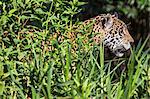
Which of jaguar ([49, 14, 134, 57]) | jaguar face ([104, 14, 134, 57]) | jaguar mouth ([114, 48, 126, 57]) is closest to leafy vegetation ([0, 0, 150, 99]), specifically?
jaguar ([49, 14, 134, 57])

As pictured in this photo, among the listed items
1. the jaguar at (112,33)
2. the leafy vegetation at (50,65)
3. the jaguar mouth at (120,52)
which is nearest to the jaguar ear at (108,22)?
the jaguar at (112,33)

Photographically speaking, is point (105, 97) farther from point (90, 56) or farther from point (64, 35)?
point (64, 35)

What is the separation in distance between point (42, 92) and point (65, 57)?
0.63 meters

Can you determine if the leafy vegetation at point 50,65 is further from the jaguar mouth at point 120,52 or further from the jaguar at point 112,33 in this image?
the jaguar mouth at point 120,52

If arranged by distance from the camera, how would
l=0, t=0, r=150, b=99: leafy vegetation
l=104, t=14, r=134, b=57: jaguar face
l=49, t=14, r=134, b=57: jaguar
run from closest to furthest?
l=0, t=0, r=150, b=99: leafy vegetation < l=49, t=14, r=134, b=57: jaguar < l=104, t=14, r=134, b=57: jaguar face

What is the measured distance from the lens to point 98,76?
16.8 feet

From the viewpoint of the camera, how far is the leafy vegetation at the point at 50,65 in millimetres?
4828

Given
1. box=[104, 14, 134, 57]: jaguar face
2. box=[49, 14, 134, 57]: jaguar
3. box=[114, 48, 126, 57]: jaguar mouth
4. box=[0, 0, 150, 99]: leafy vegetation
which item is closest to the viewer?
box=[0, 0, 150, 99]: leafy vegetation

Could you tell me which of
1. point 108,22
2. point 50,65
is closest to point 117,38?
point 108,22

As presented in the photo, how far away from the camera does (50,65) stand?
4.77m

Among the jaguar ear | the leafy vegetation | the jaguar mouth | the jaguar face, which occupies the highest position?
the leafy vegetation

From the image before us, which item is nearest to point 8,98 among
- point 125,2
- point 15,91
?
point 15,91

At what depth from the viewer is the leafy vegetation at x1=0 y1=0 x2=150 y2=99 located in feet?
15.8

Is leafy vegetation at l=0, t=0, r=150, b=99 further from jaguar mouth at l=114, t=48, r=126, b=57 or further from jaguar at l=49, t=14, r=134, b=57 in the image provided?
jaguar mouth at l=114, t=48, r=126, b=57
